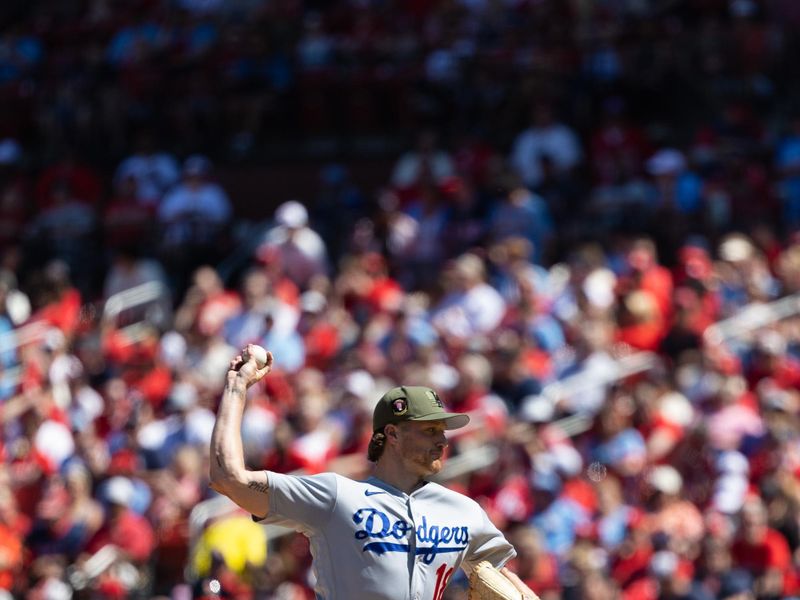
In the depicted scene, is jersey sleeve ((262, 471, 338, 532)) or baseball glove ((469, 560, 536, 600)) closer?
jersey sleeve ((262, 471, 338, 532))

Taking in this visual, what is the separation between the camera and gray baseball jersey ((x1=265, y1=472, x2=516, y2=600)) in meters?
5.87

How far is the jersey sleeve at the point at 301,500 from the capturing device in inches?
228

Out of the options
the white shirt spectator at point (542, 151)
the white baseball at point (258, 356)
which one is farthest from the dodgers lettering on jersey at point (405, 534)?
the white shirt spectator at point (542, 151)

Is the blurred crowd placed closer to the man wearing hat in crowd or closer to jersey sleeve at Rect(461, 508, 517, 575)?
jersey sleeve at Rect(461, 508, 517, 575)

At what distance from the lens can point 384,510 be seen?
595 cm

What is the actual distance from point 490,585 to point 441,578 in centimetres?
18

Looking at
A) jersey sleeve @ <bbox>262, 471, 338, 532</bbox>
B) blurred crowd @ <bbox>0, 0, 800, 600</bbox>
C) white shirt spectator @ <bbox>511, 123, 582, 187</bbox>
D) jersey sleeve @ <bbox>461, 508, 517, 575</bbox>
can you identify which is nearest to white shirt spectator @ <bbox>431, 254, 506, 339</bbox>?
blurred crowd @ <bbox>0, 0, 800, 600</bbox>

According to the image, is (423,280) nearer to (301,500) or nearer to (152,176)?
(152,176)

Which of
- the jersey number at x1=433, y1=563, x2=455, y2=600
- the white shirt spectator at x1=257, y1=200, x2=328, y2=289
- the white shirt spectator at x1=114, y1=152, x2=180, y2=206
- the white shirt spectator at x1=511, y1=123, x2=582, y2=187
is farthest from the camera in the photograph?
the white shirt spectator at x1=114, y1=152, x2=180, y2=206

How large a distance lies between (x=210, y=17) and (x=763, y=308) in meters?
9.13

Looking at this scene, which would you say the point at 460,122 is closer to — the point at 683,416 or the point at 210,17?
the point at 210,17

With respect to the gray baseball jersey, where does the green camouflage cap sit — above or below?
above

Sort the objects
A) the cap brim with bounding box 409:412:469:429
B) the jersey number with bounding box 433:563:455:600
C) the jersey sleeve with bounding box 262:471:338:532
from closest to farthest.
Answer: the jersey sleeve with bounding box 262:471:338:532
the cap brim with bounding box 409:412:469:429
the jersey number with bounding box 433:563:455:600

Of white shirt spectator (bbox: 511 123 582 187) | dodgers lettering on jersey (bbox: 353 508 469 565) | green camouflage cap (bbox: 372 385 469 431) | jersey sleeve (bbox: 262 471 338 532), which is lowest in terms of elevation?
→ white shirt spectator (bbox: 511 123 582 187)
